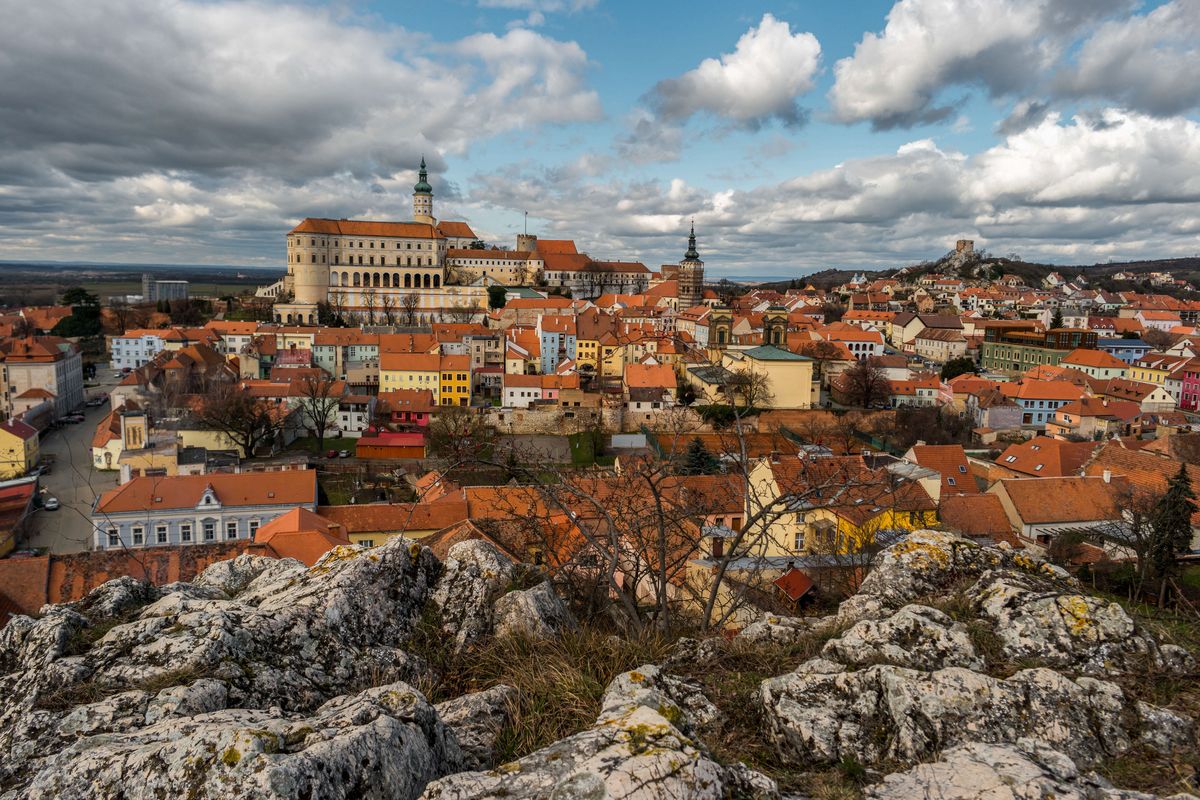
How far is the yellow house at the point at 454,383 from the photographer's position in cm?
4912

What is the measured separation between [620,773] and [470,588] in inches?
107

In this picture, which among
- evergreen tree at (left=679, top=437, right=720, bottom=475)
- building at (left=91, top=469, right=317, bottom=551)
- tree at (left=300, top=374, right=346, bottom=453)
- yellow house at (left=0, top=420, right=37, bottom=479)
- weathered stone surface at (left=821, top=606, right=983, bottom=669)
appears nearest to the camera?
weathered stone surface at (left=821, top=606, right=983, bottom=669)

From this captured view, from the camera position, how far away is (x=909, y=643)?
3.90 m

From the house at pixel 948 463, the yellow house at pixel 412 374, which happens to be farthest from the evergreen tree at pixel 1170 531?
the yellow house at pixel 412 374

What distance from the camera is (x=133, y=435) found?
112 ft

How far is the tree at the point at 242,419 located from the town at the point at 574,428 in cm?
17

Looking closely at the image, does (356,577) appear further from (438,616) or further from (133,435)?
(133,435)

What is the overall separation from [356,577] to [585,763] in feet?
8.26

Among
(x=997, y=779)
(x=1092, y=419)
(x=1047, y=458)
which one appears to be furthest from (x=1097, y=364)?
(x=997, y=779)

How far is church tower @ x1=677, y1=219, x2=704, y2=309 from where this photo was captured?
75.5 meters

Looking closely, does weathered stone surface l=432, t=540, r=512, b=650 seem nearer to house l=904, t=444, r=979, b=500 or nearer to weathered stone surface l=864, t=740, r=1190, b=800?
weathered stone surface l=864, t=740, r=1190, b=800

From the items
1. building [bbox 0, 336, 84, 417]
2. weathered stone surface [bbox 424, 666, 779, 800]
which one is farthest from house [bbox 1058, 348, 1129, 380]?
building [bbox 0, 336, 84, 417]

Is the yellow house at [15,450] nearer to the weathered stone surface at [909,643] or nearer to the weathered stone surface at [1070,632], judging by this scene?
the weathered stone surface at [909,643]

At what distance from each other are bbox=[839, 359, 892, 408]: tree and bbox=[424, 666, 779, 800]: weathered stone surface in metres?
51.5
